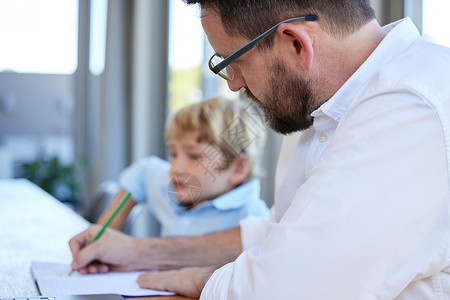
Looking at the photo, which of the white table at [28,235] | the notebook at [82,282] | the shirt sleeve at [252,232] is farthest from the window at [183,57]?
the notebook at [82,282]

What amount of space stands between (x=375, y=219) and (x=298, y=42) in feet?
1.07

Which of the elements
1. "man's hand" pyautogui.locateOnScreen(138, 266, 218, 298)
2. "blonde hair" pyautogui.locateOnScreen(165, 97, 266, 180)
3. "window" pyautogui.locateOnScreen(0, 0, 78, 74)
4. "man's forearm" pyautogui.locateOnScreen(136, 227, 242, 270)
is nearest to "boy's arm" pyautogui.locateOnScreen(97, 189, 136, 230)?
"blonde hair" pyautogui.locateOnScreen(165, 97, 266, 180)

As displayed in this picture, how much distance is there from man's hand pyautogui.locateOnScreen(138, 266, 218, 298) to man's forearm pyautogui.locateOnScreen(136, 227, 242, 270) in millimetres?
140

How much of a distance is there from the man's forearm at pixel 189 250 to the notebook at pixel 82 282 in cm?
5

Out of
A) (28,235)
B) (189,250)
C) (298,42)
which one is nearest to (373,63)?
(298,42)

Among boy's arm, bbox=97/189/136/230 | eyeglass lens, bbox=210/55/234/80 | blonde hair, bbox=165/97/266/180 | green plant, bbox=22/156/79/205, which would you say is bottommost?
green plant, bbox=22/156/79/205

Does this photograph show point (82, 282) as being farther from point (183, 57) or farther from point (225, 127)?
point (183, 57)

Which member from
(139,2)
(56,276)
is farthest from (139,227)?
(56,276)

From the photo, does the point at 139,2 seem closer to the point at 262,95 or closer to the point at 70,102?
the point at 70,102

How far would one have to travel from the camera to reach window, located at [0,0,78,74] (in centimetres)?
546

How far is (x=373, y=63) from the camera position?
85 centimetres

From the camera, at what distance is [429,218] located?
664 mm

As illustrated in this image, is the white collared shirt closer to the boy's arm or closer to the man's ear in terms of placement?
the man's ear

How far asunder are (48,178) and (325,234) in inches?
195
